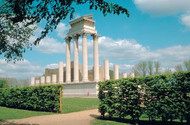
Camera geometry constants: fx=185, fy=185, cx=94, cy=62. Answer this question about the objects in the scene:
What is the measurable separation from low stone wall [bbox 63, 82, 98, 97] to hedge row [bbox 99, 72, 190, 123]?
24.5 m

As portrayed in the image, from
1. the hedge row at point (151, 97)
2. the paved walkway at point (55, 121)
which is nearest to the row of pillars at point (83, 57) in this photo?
the paved walkway at point (55, 121)

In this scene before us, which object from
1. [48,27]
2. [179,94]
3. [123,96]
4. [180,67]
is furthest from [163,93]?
[180,67]

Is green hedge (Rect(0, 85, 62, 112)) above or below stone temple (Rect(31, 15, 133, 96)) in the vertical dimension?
below

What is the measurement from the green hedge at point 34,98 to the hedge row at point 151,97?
5.91 metres

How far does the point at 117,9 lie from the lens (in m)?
5.64

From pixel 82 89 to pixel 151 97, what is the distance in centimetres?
3035

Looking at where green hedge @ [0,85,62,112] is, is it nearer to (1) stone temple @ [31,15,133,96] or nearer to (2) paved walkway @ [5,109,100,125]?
(2) paved walkway @ [5,109,100,125]

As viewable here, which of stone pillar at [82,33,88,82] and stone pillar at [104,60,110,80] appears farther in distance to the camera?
stone pillar at [104,60,110,80]

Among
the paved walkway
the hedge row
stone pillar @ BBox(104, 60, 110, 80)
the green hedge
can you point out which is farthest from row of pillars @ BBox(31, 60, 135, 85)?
the hedge row

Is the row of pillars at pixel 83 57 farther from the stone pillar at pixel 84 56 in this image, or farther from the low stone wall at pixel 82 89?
the low stone wall at pixel 82 89

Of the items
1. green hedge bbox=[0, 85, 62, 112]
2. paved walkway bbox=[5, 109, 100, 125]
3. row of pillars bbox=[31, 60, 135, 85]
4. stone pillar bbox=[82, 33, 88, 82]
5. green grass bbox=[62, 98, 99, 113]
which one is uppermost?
stone pillar bbox=[82, 33, 88, 82]

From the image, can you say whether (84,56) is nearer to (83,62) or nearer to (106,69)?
(83,62)

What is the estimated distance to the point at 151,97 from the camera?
10.6 meters

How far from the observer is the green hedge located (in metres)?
17.0
